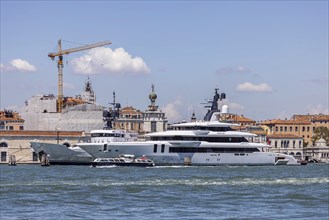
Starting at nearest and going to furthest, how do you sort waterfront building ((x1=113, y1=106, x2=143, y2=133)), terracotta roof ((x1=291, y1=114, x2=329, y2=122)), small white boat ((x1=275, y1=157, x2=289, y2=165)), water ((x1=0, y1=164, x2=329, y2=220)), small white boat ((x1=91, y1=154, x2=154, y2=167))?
water ((x1=0, y1=164, x2=329, y2=220))
small white boat ((x1=91, y1=154, x2=154, y2=167))
small white boat ((x1=275, y1=157, x2=289, y2=165))
waterfront building ((x1=113, y1=106, x2=143, y2=133))
terracotta roof ((x1=291, y1=114, x2=329, y2=122))

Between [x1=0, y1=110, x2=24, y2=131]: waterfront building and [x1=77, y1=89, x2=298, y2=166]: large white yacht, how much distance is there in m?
66.6

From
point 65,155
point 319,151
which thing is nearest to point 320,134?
point 319,151

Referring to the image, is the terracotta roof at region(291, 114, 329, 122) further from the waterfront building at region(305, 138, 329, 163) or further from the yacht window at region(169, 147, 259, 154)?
the yacht window at region(169, 147, 259, 154)

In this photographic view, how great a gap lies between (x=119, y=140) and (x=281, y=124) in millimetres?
85381

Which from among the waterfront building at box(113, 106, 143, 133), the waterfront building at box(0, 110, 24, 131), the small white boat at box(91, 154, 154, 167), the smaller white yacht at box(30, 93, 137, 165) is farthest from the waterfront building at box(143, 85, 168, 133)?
the small white boat at box(91, 154, 154, 167)

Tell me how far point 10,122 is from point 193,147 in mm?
75660

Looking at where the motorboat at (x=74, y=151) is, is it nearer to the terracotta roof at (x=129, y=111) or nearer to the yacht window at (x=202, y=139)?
the yacht window at (x=202, y=139)

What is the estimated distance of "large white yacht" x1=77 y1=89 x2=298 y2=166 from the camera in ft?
291

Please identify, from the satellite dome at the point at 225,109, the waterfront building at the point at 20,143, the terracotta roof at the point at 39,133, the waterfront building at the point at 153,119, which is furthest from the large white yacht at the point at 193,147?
the waterfront building at the point at 153,119

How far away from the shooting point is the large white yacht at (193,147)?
3494 inches

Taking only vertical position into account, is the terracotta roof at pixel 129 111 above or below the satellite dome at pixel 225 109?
above

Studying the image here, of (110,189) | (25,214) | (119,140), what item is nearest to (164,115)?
(119,140)

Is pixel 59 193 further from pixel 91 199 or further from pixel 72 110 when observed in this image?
pixel 72 110

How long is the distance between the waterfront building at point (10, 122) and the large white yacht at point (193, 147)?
66648 millimetres
